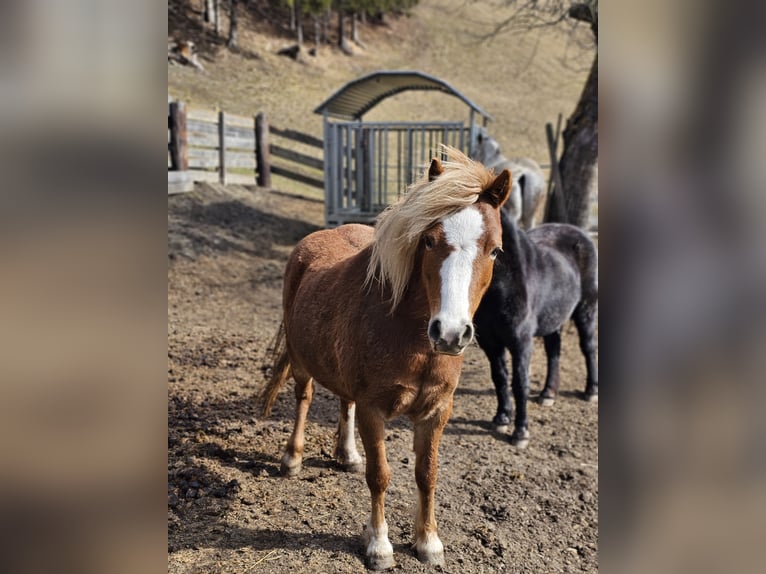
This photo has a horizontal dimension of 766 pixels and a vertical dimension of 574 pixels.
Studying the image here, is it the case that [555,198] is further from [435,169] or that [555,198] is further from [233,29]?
[233,29]

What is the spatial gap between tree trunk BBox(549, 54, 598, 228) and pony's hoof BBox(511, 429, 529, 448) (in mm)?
4738

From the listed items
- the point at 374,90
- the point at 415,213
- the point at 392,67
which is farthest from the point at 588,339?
the point at 392,67

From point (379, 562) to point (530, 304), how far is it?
2.38m

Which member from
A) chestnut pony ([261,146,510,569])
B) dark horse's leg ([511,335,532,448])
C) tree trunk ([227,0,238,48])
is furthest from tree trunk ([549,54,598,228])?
tree trunk ([227,0,238,48])

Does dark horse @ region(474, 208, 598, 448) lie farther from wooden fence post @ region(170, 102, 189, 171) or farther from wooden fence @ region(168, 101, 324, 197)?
wooden fence post @ region(170, 102, 189, 171)

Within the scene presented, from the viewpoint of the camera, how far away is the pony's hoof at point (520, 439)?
4.37m

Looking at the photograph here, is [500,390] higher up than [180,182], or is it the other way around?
[180,182]

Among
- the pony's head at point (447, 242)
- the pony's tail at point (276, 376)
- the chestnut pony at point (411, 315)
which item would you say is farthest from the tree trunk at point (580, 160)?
the pony's head at point (447, 242)

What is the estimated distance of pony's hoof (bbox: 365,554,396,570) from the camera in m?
2.86

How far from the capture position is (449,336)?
2223 millimetres
